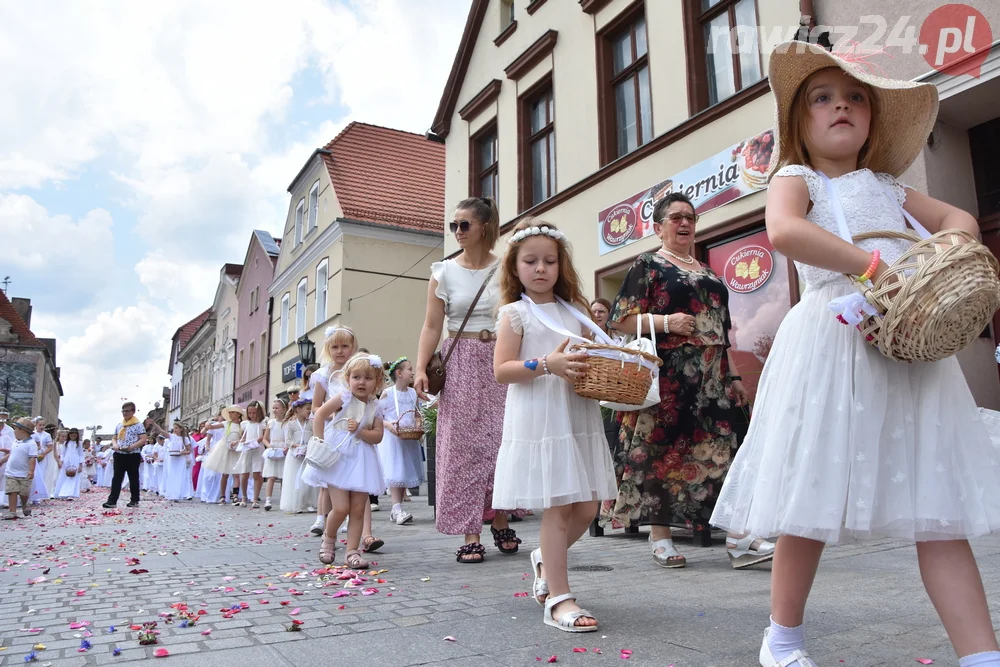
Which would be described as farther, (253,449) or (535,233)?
(253,449)

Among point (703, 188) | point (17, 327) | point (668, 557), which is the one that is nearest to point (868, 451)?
point (668, 557)

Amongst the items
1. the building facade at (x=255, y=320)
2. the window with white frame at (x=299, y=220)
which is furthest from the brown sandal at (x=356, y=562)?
the building facade at (x=255, y=320)

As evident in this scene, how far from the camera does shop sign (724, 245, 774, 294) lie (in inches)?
337

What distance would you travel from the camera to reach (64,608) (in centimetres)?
343

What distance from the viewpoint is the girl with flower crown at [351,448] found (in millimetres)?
4836

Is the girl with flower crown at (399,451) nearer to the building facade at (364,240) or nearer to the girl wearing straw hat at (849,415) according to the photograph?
the girl wearing straw hat at (849,415)

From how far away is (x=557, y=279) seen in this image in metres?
3.42

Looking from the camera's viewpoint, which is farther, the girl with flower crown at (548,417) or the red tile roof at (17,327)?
the red tile roof at (17,327)

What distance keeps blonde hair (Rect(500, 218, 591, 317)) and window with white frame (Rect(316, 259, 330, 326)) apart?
19.3 meters

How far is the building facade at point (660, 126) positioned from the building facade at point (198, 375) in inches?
1196

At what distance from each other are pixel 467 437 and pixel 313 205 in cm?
2039

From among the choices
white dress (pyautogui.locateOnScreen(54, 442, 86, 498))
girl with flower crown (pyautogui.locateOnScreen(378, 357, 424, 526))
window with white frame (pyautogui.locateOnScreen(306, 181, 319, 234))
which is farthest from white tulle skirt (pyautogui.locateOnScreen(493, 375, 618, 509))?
window with white frame (pyautogui.locateOnScreen(306, 181, 319, 234))

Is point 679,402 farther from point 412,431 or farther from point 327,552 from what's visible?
point 412,431

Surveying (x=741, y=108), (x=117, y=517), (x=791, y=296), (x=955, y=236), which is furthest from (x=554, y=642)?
(x=117, y=517)
